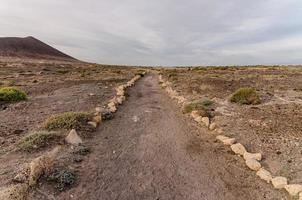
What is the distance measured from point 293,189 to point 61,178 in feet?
17.7

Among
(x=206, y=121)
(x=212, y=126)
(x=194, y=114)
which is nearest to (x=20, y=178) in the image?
(x=212, y=126)

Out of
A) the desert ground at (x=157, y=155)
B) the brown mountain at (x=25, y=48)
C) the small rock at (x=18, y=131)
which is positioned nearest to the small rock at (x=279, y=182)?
the desert ground at (x=157, y=155)

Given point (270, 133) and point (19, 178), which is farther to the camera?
point (270, 133)

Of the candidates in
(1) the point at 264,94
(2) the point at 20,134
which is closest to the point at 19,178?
(2) the point at 20,134

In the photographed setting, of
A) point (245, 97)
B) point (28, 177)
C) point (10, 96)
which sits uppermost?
point (245, 97)

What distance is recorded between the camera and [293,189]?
738 centimetres

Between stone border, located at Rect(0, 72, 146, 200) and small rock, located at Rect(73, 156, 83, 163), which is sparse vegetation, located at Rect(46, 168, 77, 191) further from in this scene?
small rock, located at Rect(73, 156, 83, 163)

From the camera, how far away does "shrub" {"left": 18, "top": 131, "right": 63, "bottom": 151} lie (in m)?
9.75

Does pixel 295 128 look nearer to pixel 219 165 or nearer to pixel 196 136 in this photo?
pixel 196 136

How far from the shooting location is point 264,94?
22734mm

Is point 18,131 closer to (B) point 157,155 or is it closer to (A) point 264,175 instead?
(B) point 157,155

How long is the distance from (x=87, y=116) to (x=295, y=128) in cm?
846

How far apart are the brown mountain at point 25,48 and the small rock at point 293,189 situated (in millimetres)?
105235

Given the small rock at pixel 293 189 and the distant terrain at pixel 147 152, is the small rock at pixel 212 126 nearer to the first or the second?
the distant terrain at pixel 147 152
